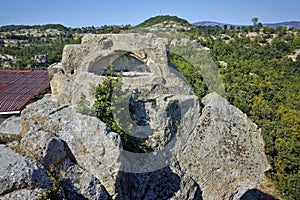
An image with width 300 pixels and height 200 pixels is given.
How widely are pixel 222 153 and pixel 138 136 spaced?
21.8 feet

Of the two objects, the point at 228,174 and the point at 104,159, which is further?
the point at 228,174

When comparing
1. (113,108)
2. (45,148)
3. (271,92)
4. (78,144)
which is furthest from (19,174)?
(271,92)

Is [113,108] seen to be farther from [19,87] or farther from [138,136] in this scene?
[19,87]

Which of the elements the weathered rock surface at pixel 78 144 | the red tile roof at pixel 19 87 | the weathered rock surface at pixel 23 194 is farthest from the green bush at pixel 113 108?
the red tile roof at pixel 19 87

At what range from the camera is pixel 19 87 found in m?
16.2

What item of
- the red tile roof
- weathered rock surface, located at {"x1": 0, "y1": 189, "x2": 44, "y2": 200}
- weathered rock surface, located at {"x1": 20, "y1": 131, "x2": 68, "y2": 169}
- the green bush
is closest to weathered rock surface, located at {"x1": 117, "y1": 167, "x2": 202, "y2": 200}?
the green bush

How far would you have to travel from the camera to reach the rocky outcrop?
6.38m

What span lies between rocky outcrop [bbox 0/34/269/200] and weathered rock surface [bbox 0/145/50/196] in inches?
1.4

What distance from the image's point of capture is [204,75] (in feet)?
77.4

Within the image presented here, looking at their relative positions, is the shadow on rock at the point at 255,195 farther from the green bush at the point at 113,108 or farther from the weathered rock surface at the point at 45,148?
the weathered rock surface at the point at 45,148

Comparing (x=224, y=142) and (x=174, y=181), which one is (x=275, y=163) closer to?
(x=224, y=142)

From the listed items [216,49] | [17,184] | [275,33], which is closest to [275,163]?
[17,184]

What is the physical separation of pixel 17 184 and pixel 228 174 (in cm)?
1052

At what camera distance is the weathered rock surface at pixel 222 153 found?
11953mm
